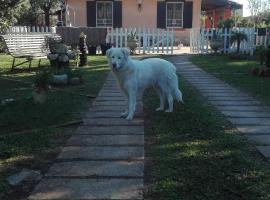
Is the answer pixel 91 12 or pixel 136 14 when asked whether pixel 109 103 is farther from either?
pixel 136 14

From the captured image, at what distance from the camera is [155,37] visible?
18.7 meters

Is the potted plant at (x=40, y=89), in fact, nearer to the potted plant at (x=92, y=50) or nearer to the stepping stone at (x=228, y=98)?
the stepping stone at (x=228, y=98)

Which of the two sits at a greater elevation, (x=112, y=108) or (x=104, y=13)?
(x=104, y=13)

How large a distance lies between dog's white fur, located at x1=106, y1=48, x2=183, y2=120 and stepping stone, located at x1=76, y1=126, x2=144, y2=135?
0.48 meters

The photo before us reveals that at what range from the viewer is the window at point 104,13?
82.7 ft

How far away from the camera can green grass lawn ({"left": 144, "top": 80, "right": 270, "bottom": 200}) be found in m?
3.44

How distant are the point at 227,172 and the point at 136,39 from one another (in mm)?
15078

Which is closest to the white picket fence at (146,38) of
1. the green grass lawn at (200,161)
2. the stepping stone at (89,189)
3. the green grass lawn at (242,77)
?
the green grass lawn at (242,77)

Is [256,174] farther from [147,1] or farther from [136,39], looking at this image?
[147,1]

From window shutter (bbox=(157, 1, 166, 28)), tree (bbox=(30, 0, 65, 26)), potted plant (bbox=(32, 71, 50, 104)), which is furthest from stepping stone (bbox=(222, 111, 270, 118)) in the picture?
tree (bbox=(30, 0, 65, 26))

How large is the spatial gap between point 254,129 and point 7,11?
1632 centimetres

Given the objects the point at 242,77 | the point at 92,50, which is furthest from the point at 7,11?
the point at 242,77

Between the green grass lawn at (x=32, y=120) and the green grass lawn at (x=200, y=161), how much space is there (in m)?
1.15

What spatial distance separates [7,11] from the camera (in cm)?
1931
